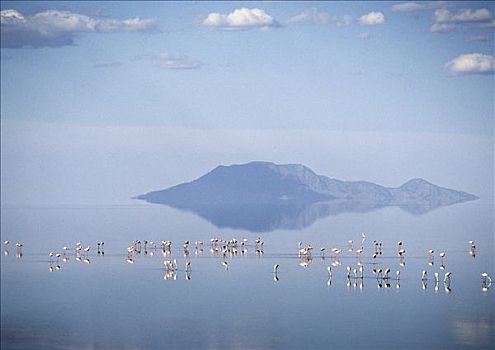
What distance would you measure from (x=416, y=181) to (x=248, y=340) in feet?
539

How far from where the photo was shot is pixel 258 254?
62.4 metres

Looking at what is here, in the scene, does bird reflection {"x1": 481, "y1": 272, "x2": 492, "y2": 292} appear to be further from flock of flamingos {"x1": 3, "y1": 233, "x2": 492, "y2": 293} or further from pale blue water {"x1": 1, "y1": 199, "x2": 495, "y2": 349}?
pale blue water {"x1": 1, "y1": 199, "x2": 495, "y2": 349}

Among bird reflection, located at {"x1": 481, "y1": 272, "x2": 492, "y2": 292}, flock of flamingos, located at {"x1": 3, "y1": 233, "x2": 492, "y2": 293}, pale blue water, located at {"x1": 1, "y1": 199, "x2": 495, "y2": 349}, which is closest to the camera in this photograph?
pale blue water, located at {"x1": 1, "y1": 199, "x2": 495, "y2": 349}

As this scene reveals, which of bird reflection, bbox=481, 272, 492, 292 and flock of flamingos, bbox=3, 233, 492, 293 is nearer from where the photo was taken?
bird reflection, bbox=481, 272, 492, 292

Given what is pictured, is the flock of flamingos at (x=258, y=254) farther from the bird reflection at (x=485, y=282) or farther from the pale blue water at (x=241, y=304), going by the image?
the pale blue water at (x=241, y=304)

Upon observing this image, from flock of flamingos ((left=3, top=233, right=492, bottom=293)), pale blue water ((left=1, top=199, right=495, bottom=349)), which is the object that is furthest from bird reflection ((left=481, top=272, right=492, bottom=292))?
pale blue water ((left=1, top=199, right=495, bottom=349))

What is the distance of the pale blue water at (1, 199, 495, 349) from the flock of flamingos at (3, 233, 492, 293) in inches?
17.0

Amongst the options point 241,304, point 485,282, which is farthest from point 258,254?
point 241,304

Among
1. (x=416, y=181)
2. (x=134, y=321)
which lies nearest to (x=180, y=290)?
(x=134, y=321)

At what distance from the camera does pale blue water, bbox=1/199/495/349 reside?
33.5 metres

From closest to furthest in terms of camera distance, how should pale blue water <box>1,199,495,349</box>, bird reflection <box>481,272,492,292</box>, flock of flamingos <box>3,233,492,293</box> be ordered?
pale blue water <box>1,199,495,349</box> → bird reflection <box>481,272,492,292</box> → flock of flamingos <box>3,233,492,293</box>

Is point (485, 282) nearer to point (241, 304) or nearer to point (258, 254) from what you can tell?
point (241, 304)

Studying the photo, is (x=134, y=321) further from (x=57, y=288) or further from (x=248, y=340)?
(x=57, y=288)

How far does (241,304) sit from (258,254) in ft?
69.4
